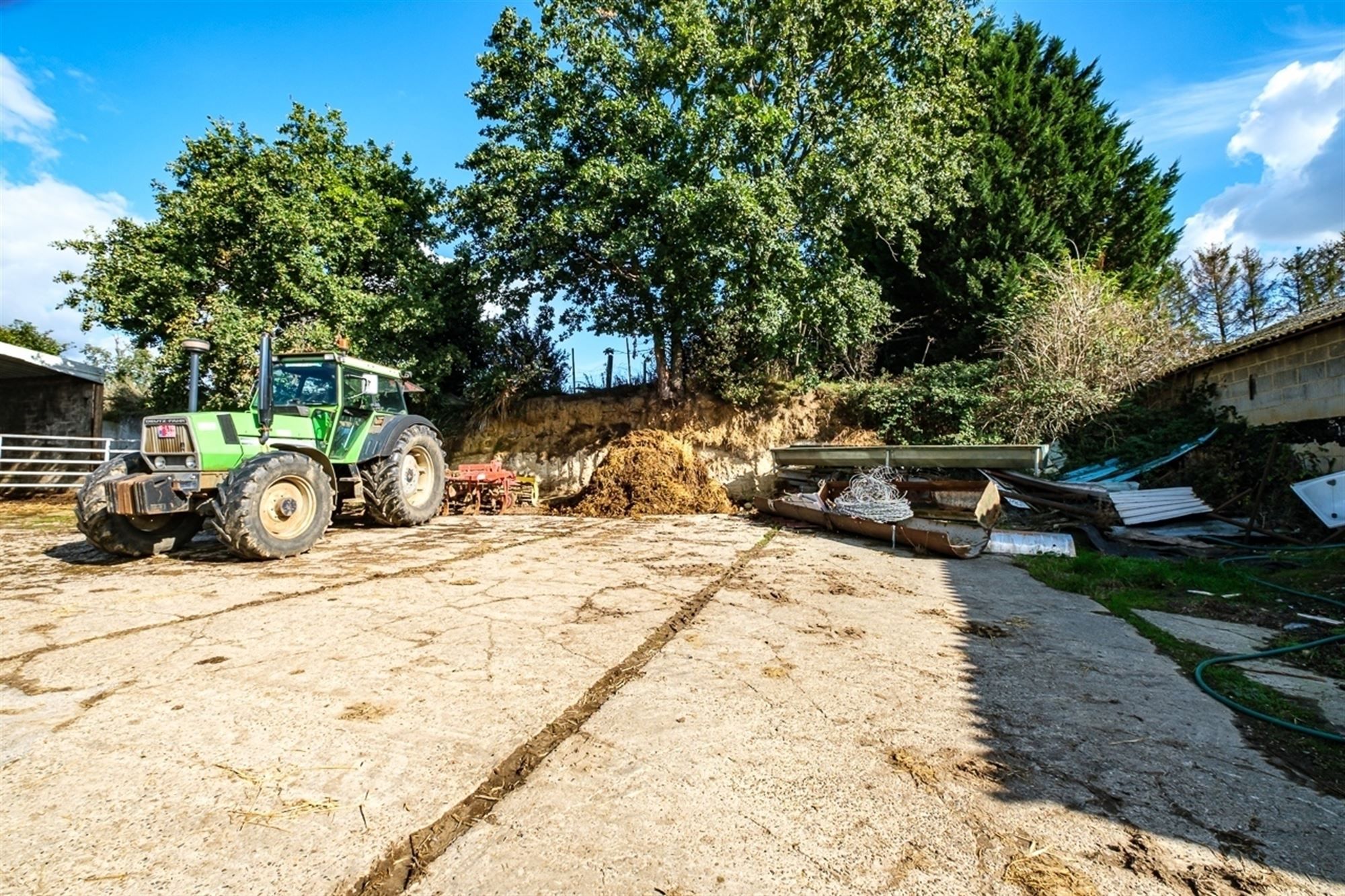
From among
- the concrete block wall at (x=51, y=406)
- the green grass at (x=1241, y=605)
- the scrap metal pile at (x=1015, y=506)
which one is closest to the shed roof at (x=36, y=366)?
the concrete block wall at (x=51, y=406)

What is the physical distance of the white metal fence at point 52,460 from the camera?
11922 mm

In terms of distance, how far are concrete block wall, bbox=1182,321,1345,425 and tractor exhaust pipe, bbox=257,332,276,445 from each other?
1354cm

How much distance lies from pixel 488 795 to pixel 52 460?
15.4m

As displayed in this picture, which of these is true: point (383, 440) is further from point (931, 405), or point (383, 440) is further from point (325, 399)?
point (931, 405)

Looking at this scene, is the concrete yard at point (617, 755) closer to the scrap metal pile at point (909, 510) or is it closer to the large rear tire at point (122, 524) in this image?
the large rear tire at point (122, 524)

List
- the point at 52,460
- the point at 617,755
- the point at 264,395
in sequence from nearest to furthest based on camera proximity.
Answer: the point at 617,755 → the point at 264,395 → the point at 52,460

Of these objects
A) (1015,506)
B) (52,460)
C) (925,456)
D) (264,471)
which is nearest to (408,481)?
(264,471)

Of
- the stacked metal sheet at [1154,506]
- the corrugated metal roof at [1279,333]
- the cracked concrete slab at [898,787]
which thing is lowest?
the cracked concrete slab at [898,787]

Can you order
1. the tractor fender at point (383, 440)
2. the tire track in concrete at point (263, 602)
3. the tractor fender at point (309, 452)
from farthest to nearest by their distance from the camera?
1. the tractor fender at point (383, 440)
2. the tractor fender at point (309, 452)
3. the tire track in concrete at point (263, 602)

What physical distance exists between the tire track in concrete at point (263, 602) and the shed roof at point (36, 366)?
470 inches

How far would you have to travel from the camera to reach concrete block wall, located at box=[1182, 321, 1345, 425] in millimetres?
8727

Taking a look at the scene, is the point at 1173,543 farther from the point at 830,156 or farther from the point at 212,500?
the point at 212,500

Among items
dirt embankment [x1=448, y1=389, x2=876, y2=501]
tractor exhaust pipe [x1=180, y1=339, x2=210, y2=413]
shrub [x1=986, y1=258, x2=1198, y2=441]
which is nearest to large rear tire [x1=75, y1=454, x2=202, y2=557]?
tractor exhaust pipe [x1=180, y1=339, x2=210, y2=413]

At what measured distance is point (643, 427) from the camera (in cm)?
1395
